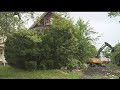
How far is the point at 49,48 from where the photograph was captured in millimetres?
11695

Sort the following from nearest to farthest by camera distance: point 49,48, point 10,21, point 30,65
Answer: point 10,21 → point 30,65 → point 49,48

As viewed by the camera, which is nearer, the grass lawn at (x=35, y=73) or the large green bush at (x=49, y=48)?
the grass lawn at (x=35, y=73)

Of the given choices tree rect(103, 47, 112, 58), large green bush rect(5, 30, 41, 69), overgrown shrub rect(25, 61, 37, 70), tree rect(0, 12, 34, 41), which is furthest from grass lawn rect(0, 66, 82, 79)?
tree rect(103, 47, 112, 58)

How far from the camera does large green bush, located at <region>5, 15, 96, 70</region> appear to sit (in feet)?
37.3

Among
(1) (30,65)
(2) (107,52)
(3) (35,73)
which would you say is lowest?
(3) (35,73)

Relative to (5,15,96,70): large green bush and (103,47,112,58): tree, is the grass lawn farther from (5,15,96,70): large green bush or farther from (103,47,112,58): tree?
(103,47,112,58): tree

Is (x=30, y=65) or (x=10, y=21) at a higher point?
(x=10, y=21)

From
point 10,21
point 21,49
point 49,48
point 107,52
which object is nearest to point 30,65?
point 21,49

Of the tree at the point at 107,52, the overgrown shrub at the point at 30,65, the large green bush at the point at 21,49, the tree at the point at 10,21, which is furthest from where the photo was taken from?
the tree at the point at 107,52

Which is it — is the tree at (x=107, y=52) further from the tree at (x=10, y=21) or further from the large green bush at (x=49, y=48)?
the tree at (x=10, y=21)

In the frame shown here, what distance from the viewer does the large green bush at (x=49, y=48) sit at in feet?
37.3

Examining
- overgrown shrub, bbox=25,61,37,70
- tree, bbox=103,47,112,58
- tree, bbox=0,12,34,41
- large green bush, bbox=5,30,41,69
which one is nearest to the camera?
tree, bbox=0,12,34,41

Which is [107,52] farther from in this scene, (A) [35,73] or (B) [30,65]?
(A) [35,73]

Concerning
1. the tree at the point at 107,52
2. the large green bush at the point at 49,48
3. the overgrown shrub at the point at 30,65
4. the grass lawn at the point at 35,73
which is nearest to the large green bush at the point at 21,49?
the large green bush at the point at 49,48
